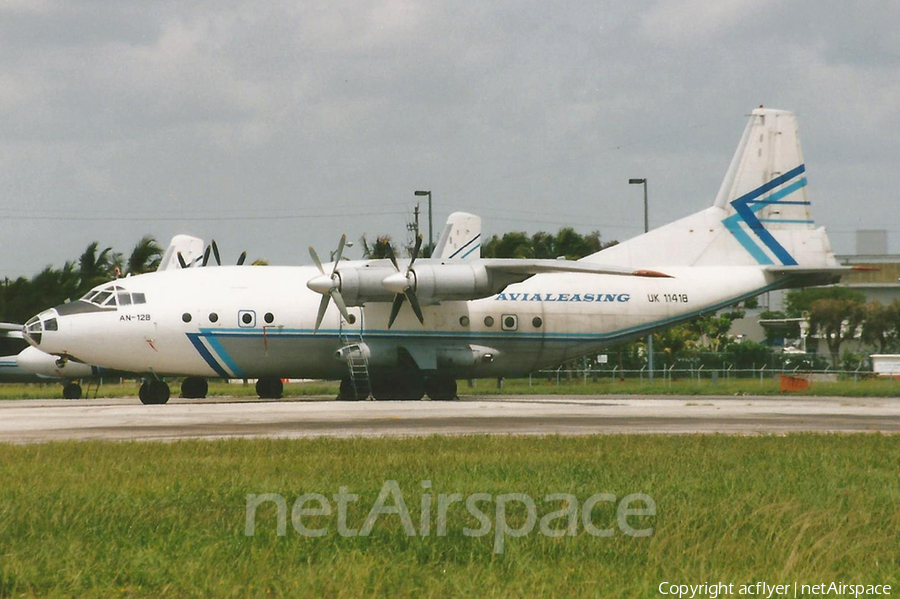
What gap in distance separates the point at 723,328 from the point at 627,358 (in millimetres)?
17018

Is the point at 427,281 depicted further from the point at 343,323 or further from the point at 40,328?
the point at 40,328

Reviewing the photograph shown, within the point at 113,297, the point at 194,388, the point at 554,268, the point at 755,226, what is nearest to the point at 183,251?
the point at 194,388

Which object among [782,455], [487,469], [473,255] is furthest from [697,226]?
[487,469]

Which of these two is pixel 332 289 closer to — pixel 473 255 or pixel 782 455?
pixel 473 255

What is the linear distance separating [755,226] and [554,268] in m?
10.3

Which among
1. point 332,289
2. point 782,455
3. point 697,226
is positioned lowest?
point 782,455

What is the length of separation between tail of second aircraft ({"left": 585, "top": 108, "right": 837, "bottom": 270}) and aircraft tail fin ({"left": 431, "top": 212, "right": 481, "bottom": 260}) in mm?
4363

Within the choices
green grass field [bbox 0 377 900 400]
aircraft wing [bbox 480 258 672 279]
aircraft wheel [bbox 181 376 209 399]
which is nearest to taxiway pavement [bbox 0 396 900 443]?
aircraft wing [bbox 480 258 672 279]

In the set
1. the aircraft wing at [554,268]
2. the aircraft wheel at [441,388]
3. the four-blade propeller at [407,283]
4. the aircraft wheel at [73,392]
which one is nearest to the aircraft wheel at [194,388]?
the aircraft wheel at [73,392]

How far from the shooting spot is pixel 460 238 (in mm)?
39344

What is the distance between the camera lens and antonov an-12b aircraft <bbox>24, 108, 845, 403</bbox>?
110ft

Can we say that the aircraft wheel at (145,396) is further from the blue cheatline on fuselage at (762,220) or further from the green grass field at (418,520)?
the blue cheatline on fuselage at (762,220)

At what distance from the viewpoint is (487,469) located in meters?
14.3

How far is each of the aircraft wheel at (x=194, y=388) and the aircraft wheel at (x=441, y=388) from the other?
8073 mm
